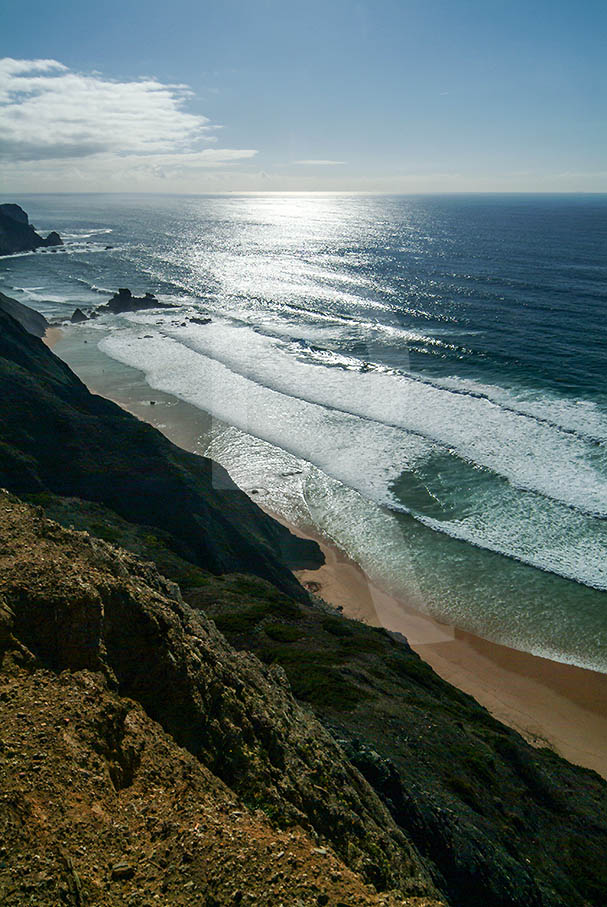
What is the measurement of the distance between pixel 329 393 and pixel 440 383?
37.3ft

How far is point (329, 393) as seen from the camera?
5328 centimetres

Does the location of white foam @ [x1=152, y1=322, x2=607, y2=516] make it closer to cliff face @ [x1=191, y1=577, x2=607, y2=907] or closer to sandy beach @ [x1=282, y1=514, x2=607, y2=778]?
sandy beach @ [x1=282, y1=514, x2=607, y2=778]

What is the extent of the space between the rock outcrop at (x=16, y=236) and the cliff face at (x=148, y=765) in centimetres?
15782

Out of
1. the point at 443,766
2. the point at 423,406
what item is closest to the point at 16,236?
the point at 423,406

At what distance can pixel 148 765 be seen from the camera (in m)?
7.70

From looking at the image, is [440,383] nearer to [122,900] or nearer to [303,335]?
[303,335]

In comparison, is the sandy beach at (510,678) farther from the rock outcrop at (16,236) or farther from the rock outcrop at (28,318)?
the rock outcrop at (16,236)

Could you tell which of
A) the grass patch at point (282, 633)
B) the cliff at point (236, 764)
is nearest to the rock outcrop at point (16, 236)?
the cliff at point (236, 764)

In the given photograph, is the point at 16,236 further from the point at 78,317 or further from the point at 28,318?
the point at 28,318

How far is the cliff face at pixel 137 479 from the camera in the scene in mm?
24891

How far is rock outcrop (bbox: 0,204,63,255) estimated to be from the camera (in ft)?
458

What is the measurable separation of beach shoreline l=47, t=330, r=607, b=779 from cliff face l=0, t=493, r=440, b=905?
45.2ft

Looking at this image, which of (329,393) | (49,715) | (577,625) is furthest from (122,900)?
(329,393)

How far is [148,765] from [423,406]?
4405 centimetres
